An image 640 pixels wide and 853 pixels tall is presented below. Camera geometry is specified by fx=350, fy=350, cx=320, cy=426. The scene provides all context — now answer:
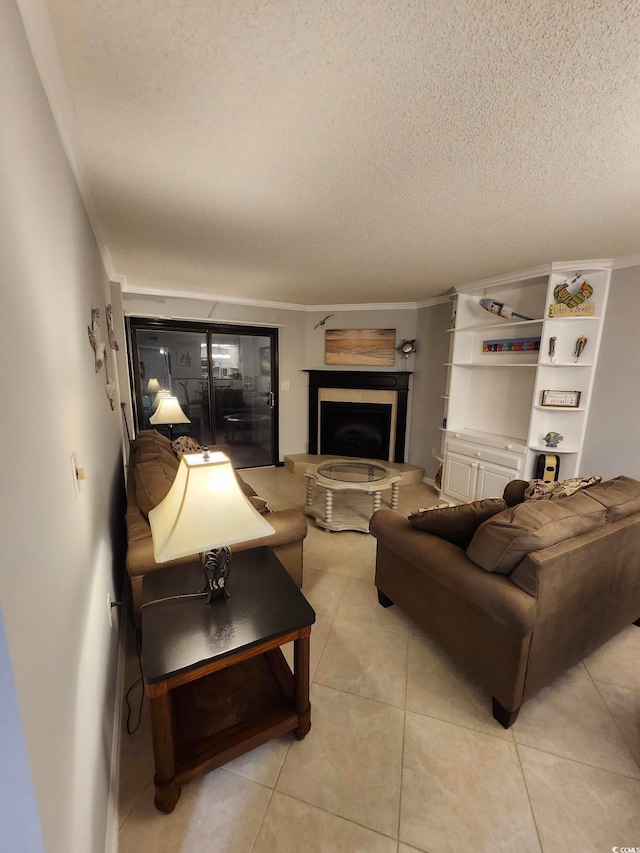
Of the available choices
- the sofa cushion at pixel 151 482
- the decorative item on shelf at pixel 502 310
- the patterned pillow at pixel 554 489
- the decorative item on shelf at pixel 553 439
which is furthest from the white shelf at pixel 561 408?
the sofa cushion at pixel 151 482

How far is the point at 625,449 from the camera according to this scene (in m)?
2.89

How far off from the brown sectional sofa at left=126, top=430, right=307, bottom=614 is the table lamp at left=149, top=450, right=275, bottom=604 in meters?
0.29

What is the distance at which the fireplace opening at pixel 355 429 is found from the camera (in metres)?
4.96

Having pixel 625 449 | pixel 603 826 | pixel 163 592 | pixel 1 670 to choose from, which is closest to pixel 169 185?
pixel 163 592

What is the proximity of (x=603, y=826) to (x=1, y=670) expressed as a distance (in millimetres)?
1818

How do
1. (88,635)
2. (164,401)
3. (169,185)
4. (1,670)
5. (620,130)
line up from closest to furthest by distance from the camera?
(1,670) → (88,635) → (620,130) → (169,185) → (164,401)

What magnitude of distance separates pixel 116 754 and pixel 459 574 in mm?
1514

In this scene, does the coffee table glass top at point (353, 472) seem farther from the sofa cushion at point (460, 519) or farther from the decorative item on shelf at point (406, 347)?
the decorative item on shelf at point (406, 347)

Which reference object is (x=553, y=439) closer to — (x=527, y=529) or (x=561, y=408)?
(x=561, y=408)

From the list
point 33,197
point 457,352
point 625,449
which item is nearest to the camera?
point 33,197

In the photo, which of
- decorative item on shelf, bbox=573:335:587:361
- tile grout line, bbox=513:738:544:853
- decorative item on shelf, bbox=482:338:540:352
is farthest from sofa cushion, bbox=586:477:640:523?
decorative item on shelf, bbox=482:338:540:352

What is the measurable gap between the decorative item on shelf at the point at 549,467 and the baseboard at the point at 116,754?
344 centimetres

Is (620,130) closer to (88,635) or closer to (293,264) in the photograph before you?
(293,264)

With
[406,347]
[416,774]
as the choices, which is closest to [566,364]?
[406,347]
